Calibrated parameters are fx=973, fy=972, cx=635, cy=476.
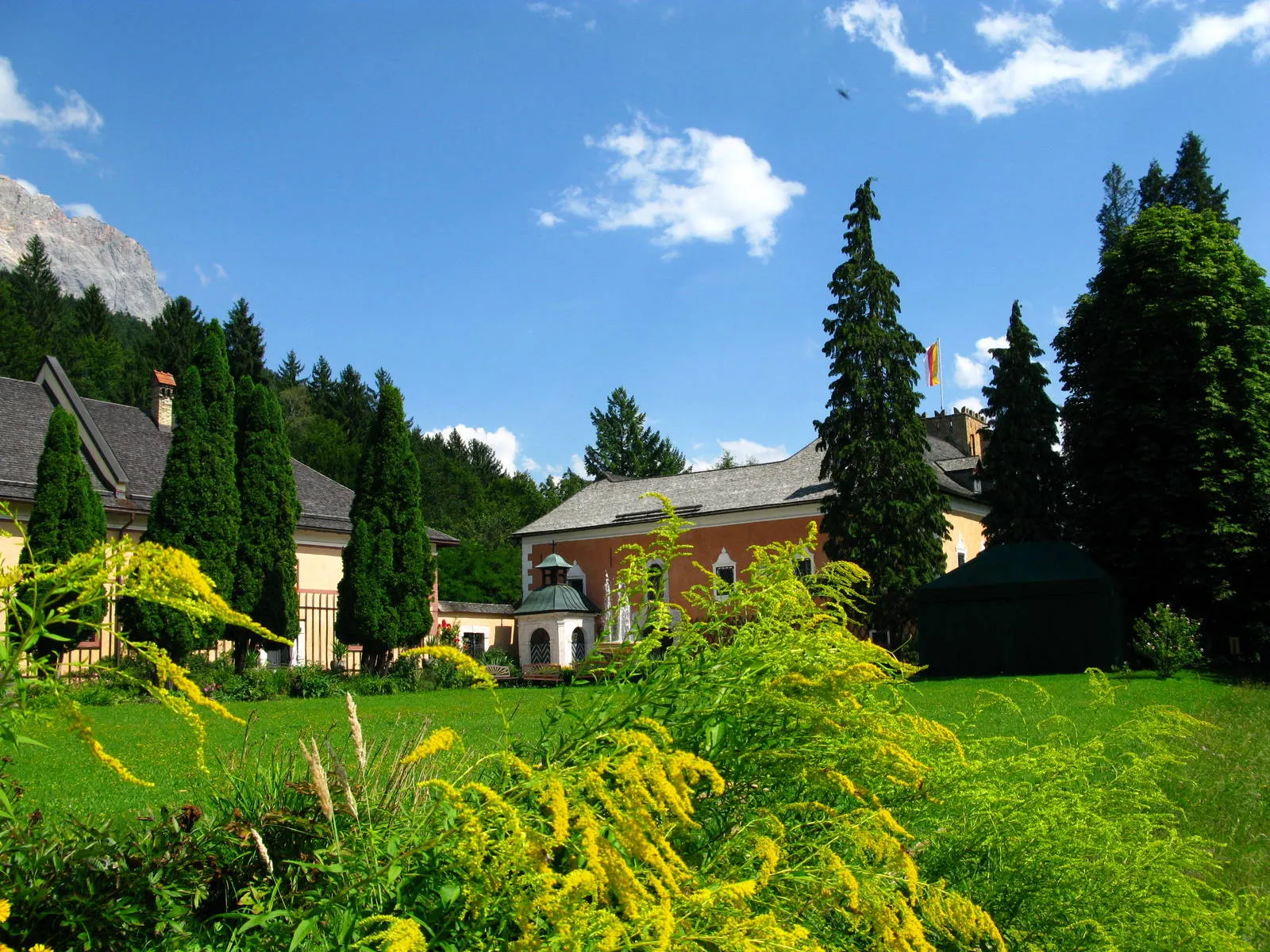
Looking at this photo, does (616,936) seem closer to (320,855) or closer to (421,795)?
(320,855)

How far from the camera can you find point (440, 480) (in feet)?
235

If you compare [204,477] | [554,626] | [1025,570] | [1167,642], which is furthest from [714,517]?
[204,477]

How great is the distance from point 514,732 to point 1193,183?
41.8m

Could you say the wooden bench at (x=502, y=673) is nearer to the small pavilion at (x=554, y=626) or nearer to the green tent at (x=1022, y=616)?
the small pavilion at (x=554, y=626)

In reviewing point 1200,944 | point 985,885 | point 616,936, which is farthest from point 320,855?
point 1200,944

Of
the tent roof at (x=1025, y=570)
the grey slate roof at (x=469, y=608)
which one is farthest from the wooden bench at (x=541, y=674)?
the grey slate roof at (x=469, y=608)

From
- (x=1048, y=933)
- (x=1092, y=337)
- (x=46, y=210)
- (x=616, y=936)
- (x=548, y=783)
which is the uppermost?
(x=46, y=210)

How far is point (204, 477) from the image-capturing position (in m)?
20.7

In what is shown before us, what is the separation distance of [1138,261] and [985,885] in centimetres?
2646

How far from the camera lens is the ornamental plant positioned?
19.2 m

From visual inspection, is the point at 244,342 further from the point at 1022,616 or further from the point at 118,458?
the point at 1022,616

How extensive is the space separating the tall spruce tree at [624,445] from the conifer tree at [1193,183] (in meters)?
38.3

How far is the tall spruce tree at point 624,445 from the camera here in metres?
71.1

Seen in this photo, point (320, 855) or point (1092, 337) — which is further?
point (1092, 337)
